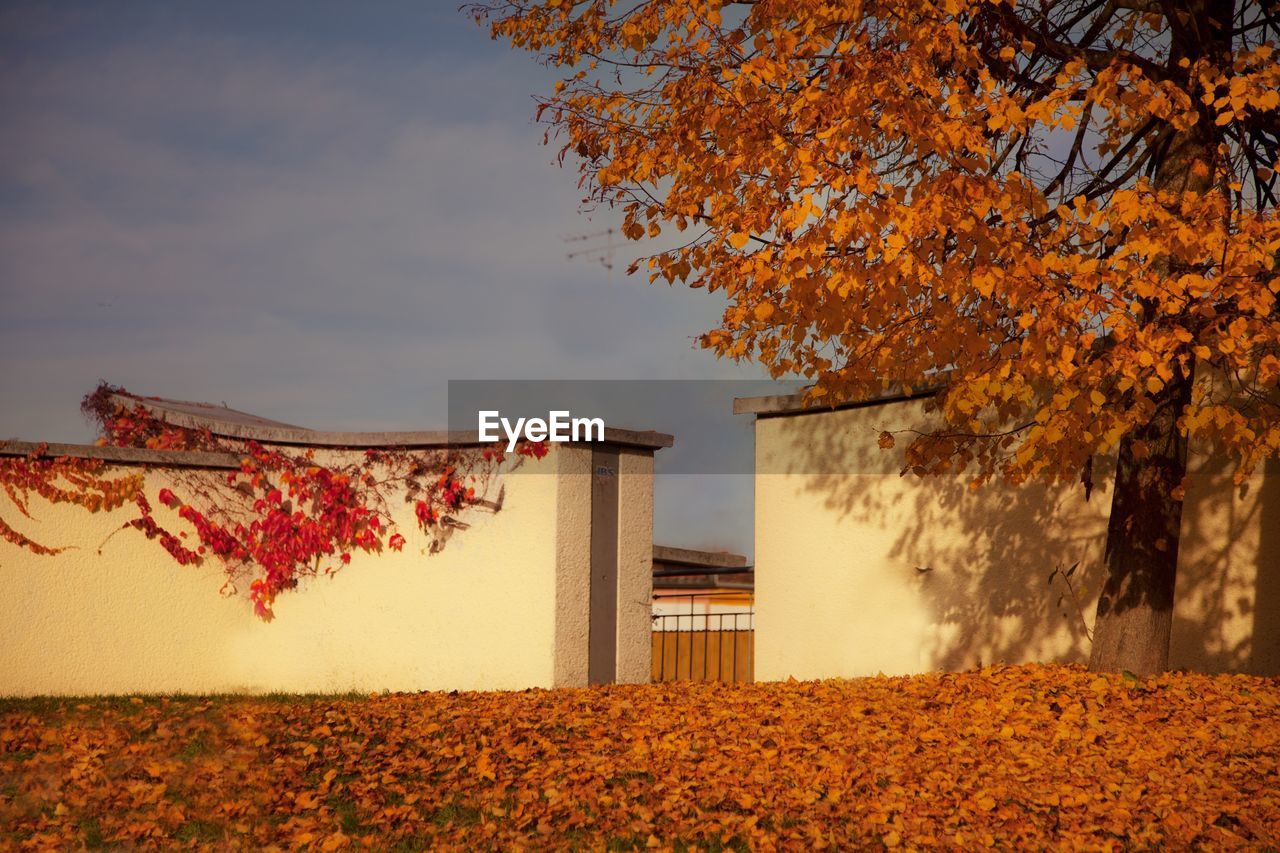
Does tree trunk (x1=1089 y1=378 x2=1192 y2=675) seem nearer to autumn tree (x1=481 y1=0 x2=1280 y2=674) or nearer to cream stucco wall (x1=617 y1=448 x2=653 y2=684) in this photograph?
autumn tree (x1=481 y1=0 x2=1280 y2=674)

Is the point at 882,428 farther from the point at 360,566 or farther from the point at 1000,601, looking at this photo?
the point at 360,566

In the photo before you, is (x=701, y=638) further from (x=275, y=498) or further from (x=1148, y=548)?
(x=1148, y=548)

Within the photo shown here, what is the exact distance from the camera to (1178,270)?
7.50 metres

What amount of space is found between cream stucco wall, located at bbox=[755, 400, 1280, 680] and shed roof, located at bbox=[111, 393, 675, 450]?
165cm

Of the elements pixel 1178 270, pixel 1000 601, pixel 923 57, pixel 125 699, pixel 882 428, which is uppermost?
pixel 923 57

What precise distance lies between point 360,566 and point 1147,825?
299 inches

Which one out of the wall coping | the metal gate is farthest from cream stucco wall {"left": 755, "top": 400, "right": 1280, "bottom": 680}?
the metal gate

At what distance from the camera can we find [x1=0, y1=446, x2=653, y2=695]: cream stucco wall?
10227 millimetres

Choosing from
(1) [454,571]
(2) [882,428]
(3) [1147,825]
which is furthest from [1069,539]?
(1) [454,571]

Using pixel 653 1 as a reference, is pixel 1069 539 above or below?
below

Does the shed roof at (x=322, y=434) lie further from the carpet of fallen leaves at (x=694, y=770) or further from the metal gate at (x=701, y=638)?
the metal gate at (x=701, y=638)

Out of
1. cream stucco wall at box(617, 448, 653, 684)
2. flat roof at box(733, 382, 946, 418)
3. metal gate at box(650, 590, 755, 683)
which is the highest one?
flat roof at box(733, 382, 946, 418)

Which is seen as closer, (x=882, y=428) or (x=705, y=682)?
(x=705, y=682)

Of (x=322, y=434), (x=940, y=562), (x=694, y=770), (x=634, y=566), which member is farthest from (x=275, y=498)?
(x=940, y=562)
